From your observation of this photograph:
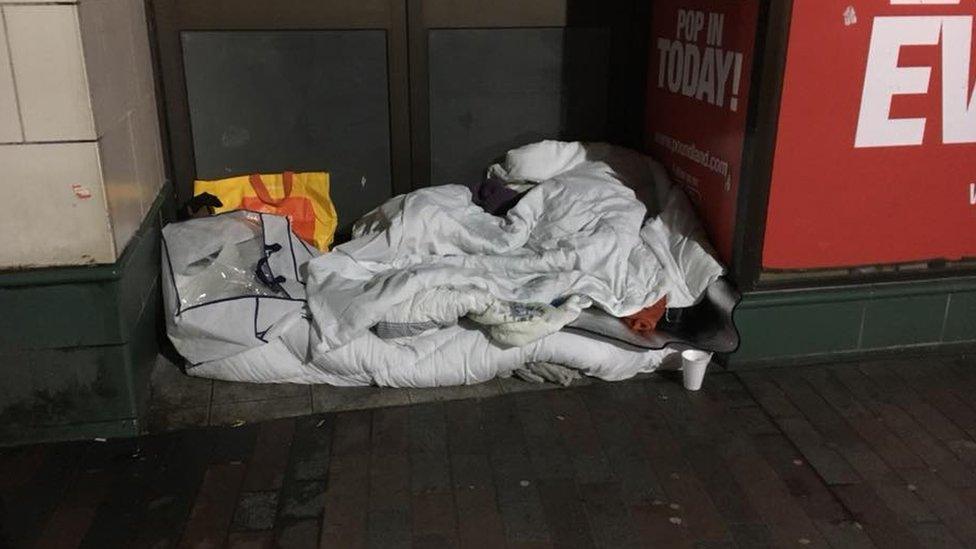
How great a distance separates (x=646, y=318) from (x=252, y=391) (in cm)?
143

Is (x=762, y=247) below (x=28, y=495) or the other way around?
the other way around

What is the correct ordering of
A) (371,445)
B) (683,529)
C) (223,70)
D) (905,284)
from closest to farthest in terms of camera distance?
(683,529) → (371,445) → (905,284) → (223,70)

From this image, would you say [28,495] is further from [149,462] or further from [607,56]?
[607,56]

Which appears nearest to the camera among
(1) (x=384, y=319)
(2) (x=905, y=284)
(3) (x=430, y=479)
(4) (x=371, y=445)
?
(3) (x=430, y=479)

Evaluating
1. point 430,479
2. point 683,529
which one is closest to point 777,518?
point 683,529

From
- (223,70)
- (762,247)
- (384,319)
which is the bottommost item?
(384,319)

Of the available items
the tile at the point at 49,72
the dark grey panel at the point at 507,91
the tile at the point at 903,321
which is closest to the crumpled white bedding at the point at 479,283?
the dark grey panel at the point at 507,91

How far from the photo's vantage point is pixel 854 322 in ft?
10.5

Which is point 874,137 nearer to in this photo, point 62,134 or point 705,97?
point 705,97

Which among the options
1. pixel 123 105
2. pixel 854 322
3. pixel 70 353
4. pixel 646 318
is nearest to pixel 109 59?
pixel 123 105

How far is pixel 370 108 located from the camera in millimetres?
3646

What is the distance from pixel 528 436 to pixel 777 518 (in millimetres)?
797

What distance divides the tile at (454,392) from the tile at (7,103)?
1.48 meters

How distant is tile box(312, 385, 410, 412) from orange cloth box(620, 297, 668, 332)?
2.77ft
